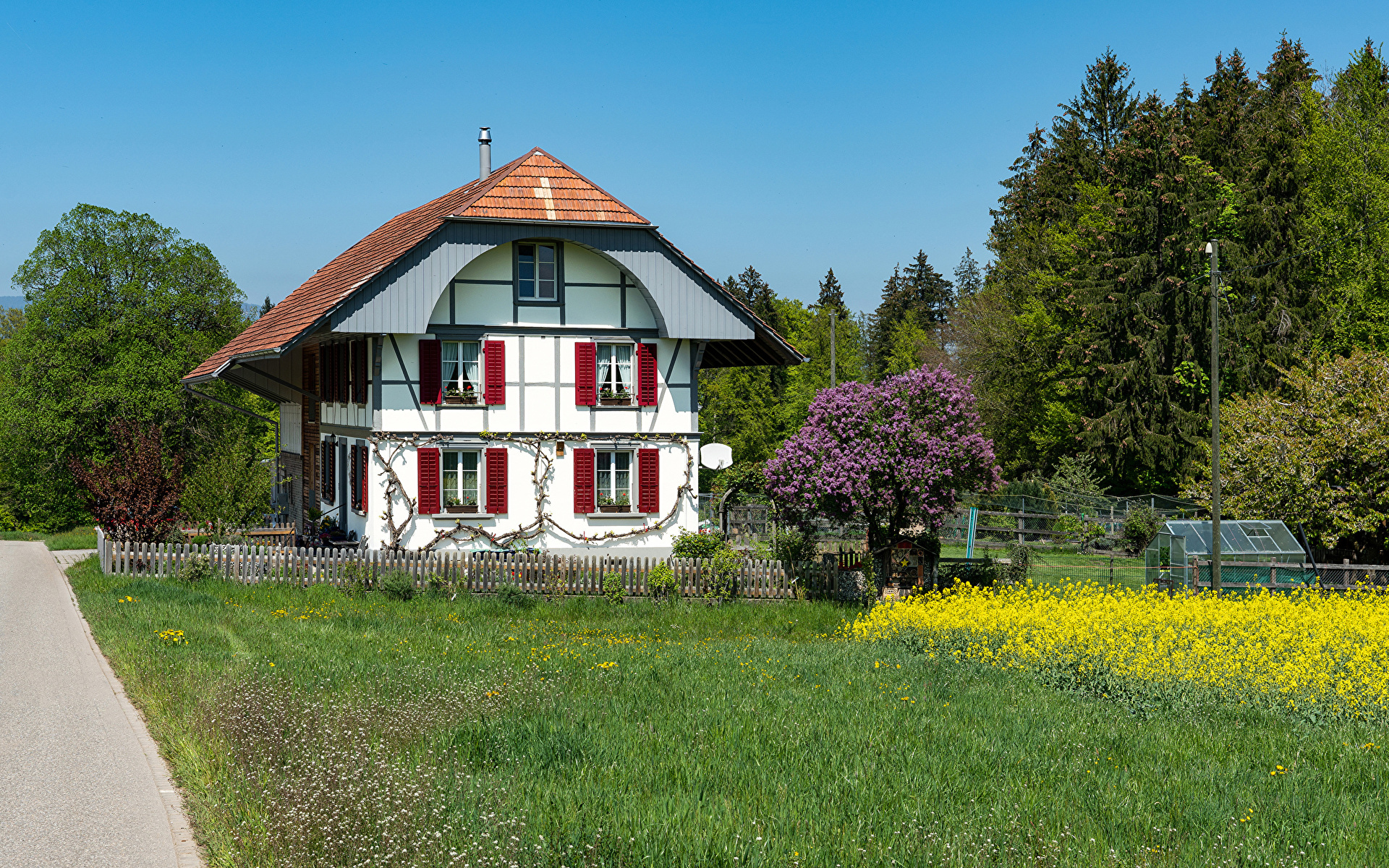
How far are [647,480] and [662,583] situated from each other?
4.82m

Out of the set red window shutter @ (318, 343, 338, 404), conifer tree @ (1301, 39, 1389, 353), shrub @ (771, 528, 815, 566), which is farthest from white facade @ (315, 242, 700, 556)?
conifer tree @ (1301, 39, 1389, 353)

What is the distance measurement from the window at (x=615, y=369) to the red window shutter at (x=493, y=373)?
7.53ft

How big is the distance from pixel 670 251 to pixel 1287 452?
15.3 m

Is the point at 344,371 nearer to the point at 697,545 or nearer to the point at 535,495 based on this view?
the point at 535,495

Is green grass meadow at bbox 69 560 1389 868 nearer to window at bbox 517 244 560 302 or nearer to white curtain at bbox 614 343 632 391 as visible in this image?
white curtain at bbox 614 343 632 391

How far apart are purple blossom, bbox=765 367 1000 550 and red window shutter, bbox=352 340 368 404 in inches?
392

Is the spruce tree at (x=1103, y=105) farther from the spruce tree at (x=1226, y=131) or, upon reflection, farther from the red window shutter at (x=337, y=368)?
the red window shutter at (x=337, y=368)

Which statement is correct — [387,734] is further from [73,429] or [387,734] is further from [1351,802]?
[73,429]

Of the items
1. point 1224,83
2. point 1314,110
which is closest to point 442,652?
point 1314,110

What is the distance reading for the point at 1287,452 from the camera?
1090 inches

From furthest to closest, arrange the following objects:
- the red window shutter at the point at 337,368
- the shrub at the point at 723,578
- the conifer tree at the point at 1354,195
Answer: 1. the conifer tree at the point at 1354,195
2. the red window shutter at the point at 337,368
3. the shrub at the point at 723,578

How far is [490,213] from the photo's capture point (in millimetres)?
25984

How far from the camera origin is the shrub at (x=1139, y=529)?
35.3 metres

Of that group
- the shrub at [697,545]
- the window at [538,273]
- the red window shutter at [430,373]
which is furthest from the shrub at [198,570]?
the shrub at [697,545]
